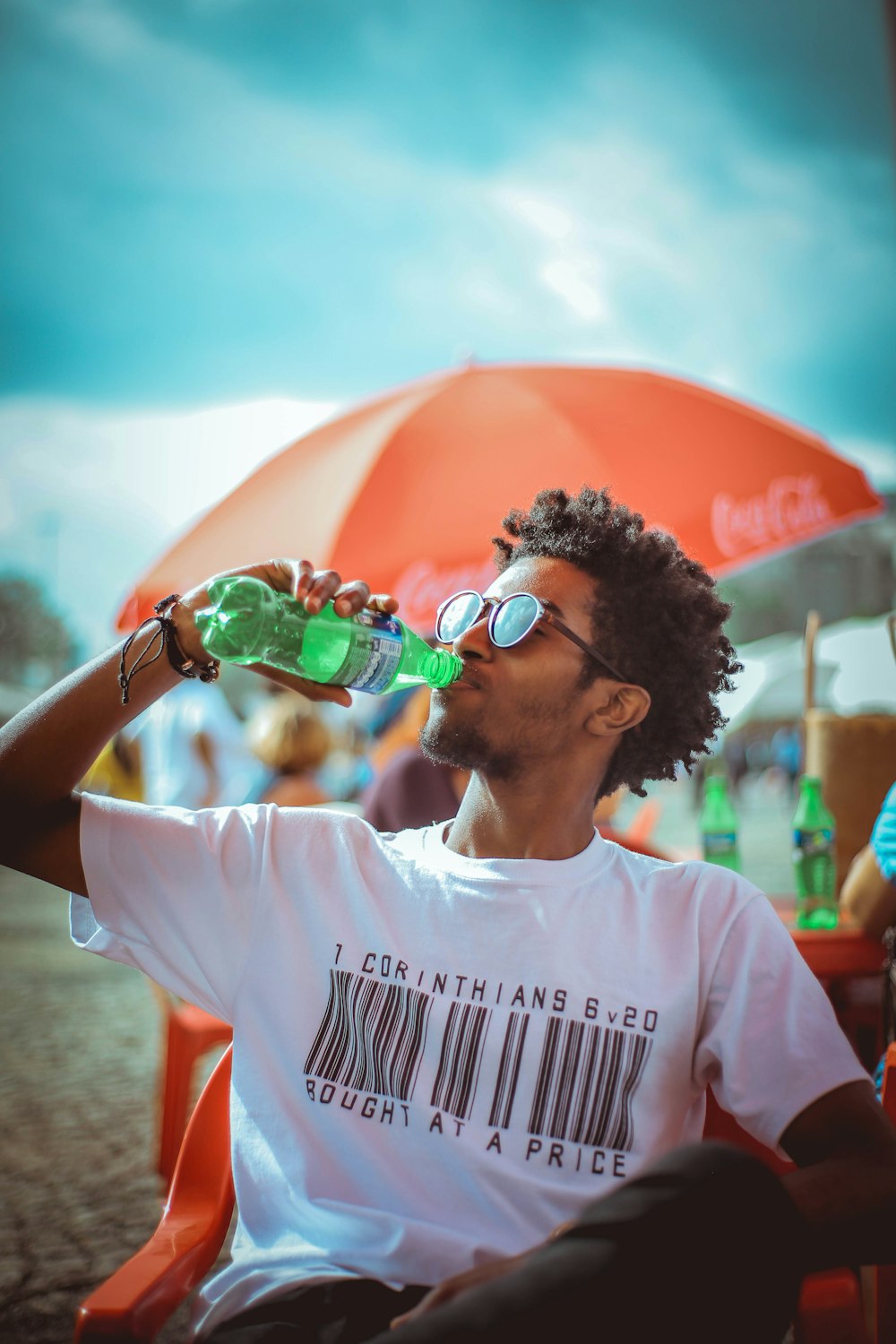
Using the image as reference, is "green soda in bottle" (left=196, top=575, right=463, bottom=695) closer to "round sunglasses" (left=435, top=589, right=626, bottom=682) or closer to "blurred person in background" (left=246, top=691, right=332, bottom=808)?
"round sunglasses" (left=435, top=589, right=626, bottom=682)

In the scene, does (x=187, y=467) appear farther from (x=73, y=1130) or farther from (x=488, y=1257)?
(x=488, y=1257)

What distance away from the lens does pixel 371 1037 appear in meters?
1.58

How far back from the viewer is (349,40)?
953cm

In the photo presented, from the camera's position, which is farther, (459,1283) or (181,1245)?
(181,1245)

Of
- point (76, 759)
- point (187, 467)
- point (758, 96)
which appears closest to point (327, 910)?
point (76, 759)

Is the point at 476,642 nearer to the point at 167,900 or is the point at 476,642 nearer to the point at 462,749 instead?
the point at 462,749

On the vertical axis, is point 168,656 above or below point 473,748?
above

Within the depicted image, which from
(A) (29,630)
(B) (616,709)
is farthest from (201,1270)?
(A) (29,630)

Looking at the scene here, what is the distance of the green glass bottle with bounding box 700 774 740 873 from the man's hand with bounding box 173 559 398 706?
1.45 m

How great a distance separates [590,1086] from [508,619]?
2.84 ft

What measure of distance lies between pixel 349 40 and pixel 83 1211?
→ 34.3ft

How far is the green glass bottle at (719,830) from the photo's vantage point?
2.88 metres

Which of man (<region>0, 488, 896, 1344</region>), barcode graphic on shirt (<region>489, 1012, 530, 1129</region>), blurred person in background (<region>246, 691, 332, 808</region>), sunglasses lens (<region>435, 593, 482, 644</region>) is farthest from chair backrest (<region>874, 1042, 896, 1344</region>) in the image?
blurred person in background (<region>246, 691, 332, 808</region>)

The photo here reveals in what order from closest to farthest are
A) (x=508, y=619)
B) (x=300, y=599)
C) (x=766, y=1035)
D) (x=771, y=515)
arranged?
(x=766, y=1035) < (x=300, y=599) < (x=508, y=619) < (x=771, y=515)
